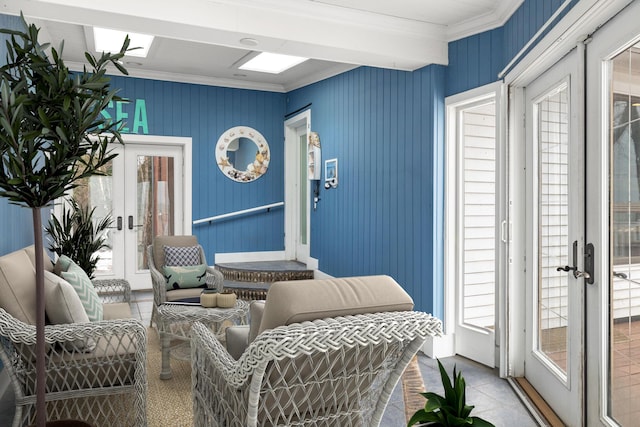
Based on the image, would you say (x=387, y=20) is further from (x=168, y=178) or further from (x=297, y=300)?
(x=168, y=178)

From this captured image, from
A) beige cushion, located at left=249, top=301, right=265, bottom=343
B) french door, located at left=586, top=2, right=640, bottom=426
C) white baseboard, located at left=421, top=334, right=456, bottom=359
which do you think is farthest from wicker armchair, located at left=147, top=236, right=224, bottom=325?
french door, located at left=586, top=2, right=640, bottom=426

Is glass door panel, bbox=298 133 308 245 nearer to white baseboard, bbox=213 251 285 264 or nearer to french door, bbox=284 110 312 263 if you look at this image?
french door, bbox=284 110 312 263

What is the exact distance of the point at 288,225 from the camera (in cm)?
682

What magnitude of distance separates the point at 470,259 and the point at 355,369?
2.55 meters

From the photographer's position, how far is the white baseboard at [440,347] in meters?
3.92

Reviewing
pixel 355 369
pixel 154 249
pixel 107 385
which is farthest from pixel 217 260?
pixel 355 369

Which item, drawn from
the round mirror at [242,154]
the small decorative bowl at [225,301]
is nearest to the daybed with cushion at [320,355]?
the small decorative bowl at [225,301]

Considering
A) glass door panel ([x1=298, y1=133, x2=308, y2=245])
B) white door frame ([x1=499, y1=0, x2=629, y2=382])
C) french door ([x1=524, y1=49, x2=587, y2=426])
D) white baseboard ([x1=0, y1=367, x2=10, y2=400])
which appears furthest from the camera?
glass door panel ([x1=298, y1=133, x2=308, y2=245])

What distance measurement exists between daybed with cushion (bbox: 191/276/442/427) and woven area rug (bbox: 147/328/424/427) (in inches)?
37.4

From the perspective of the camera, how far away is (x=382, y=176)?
4.63 metres

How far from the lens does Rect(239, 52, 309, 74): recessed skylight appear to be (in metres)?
5.29

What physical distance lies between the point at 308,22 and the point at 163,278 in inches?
94.3

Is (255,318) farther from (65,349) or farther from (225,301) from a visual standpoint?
(225,301)

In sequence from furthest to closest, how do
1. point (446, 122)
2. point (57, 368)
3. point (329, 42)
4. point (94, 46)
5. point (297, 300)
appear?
point (94, 46) → point (446, 122) → point (329, 42) → point (57, 368) → point (297, 300)
